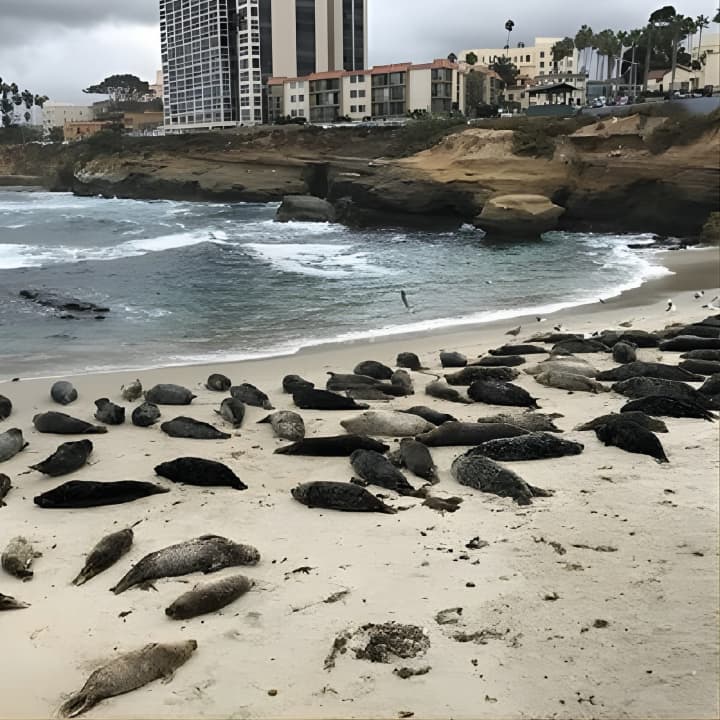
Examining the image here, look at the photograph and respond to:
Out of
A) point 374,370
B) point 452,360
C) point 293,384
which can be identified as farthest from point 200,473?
point 452,360

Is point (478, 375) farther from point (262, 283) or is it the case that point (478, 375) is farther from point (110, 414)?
point (262, 283)

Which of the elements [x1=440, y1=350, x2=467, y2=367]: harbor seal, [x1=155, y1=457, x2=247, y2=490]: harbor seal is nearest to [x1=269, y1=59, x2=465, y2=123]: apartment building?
[x1=440, y1=350, x2=467, y2=367]: harbor seal

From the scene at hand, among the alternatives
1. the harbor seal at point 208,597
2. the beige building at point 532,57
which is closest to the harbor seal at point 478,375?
the harbor seal at point 208,597

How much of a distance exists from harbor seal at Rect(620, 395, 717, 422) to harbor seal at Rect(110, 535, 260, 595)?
547cm

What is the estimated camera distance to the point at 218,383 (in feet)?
37.9

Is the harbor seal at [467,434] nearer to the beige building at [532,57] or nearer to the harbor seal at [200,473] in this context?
the harbor seal at [200,473]

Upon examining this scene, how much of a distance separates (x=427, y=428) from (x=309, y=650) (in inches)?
193

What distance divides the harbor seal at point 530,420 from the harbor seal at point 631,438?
0.73 m

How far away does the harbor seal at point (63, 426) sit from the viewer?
949 cm

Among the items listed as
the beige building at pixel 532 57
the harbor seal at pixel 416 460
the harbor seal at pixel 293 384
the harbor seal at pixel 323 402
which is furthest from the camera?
the beige building at pixel 532 57

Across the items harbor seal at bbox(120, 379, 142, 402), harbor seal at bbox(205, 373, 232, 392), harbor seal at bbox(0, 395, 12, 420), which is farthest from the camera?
harbor seal at bbox(205, 373, 232, 392)

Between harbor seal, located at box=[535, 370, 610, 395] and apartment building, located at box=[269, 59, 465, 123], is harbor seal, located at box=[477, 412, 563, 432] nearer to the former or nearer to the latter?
harbor seal, located at box=[535, 370, 610, 395]

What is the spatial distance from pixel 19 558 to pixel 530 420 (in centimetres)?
561

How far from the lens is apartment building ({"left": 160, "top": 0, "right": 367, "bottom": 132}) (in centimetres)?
9531
